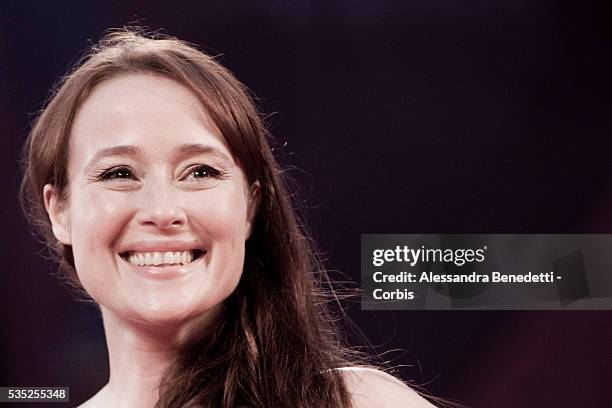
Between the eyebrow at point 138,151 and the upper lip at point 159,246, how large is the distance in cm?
13

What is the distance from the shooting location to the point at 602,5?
368 centimetres

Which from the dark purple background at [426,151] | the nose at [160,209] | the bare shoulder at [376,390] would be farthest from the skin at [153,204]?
the dark purple background at [426,151]

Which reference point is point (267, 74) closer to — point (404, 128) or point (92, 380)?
point (404, 128)

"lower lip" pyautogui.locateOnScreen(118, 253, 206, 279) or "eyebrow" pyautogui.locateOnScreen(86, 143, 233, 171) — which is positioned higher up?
"eyebrow" pyautogui.locateOnScreen(86, 143, 233, 171)

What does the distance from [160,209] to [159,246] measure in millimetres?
58

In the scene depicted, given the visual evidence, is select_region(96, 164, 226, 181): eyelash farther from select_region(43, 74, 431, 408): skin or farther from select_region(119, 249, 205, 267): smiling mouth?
select_region(119, 249, 205, 267): smiling mouth

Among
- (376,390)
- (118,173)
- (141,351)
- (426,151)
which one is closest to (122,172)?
(118,173)

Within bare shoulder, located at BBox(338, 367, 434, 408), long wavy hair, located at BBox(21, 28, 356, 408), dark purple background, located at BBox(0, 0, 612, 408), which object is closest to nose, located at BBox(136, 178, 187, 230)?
long wavy hair, located at BBox(21, 28, 356, 408)

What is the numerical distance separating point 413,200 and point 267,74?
67 centimetres

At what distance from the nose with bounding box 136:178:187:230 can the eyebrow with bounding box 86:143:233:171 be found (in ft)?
0.18

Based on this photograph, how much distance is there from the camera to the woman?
1562mm

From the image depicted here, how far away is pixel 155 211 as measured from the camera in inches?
60.4

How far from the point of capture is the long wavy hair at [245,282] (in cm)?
164

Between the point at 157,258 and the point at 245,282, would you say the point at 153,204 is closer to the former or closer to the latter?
the point at 157,258
